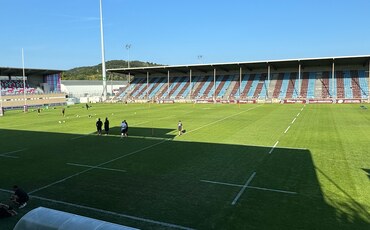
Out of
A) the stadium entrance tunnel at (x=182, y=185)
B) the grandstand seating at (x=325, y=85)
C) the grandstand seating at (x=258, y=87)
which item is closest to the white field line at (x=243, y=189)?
the stadium entrance tunnel at (x=182, y=185)

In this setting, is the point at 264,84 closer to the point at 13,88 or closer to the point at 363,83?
the point at 363,83

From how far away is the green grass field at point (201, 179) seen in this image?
34.5ft

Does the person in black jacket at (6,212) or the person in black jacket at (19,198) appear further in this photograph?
the person in black jacket at (19,198)

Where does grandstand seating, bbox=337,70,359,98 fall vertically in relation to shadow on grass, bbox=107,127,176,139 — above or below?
above

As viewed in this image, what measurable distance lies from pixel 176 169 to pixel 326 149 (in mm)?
10511

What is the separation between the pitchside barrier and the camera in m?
7.05

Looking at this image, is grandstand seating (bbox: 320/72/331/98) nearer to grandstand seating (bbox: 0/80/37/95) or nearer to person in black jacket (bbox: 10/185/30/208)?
grandstand seating (bbox: 0/80/37/95)

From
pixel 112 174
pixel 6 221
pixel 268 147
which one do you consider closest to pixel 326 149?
pixel 268 147

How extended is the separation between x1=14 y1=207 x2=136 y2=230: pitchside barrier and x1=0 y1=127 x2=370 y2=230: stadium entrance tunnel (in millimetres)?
2859

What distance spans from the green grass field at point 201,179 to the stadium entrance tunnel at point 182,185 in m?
0.04

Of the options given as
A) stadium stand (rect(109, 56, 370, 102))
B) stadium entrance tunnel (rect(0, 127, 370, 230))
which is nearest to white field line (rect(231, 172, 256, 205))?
stadium entrance tunnel (rect(0, 127, 370, 230))

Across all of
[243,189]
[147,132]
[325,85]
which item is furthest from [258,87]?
[243,189]

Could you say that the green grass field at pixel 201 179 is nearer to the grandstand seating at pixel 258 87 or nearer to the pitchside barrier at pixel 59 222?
the pitchside barrier at pixel 59 222

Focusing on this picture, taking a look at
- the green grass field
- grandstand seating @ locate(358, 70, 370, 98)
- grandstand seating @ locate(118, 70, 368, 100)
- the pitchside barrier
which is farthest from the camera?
grandstand seating @ locate(118, 70, 368, 100)
